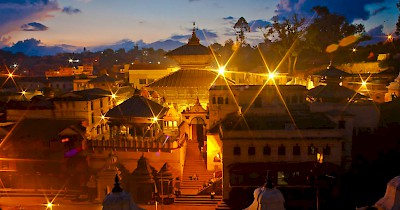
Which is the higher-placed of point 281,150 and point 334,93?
point 334,93

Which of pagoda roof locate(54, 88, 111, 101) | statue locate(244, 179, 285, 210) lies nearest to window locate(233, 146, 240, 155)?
statue locate(244, 179, 285, 210)

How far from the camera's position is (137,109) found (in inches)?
1104

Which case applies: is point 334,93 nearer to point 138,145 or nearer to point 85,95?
point 138,145

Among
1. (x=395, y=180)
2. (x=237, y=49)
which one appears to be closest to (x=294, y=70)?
(x=237, y=49)

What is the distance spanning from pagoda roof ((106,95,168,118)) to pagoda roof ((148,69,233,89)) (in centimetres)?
731

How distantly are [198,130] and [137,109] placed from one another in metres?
6.67

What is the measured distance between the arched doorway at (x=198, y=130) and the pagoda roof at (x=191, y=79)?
487 centimetres

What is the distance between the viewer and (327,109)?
2812 cm

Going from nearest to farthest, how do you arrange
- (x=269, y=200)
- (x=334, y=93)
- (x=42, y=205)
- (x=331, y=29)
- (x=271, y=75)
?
1. (x=269, y=200)
2. (x=42, y=205)
3. (x=334, y=93)
4. (x=271, y=75)
5. (x=331, y=29)

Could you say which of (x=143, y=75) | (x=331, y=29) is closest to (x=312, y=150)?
(x=143, y=75)

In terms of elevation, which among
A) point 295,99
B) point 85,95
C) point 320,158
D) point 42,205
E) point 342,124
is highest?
point 85,95

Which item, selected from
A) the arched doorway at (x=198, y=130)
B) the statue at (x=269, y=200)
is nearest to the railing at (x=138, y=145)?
the arched doorway at (x=198, y=130)

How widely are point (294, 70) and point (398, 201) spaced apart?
158ft

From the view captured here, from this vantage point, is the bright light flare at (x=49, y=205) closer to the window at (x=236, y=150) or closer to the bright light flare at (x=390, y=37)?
the window at (x=236, y=150)
